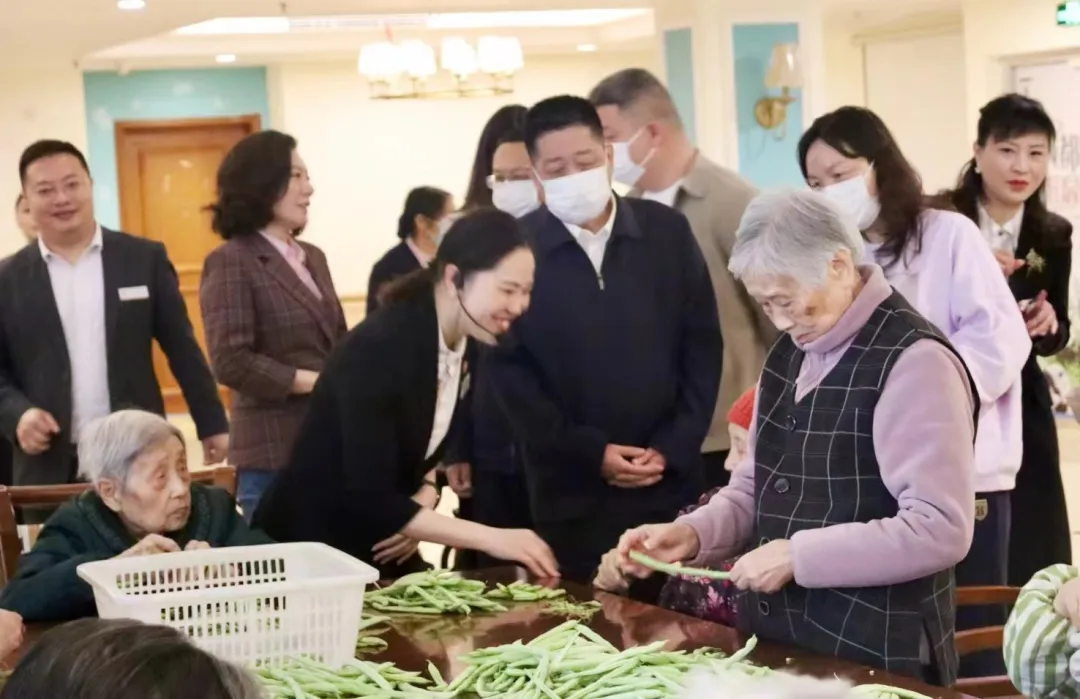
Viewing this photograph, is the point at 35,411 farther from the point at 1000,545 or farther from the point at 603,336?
the point at 1000,545

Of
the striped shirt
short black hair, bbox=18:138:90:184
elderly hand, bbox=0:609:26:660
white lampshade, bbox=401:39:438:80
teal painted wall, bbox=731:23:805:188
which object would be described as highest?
white lampshade, bbox=401:39:438:80

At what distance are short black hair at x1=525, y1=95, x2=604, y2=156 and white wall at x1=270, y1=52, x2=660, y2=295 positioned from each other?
9.31 m

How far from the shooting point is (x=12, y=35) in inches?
373

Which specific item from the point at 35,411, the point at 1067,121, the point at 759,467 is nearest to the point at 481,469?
the point at 35,411

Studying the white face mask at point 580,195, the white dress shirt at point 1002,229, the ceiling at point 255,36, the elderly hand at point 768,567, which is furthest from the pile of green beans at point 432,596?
the ceiling at point 255,36

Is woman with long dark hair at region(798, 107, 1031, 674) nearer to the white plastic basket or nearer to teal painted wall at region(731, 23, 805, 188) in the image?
the white plastic basket

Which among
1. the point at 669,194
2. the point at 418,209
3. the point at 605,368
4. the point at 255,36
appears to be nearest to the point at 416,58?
the point at 255,36

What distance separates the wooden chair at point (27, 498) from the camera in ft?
10.7

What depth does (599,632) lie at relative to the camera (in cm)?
252

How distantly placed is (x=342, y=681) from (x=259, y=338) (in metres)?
2.20

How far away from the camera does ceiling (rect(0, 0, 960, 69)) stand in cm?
872

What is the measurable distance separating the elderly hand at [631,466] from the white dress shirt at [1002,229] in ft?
4.28

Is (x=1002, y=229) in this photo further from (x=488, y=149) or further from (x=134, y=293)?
(x=134, y=293)

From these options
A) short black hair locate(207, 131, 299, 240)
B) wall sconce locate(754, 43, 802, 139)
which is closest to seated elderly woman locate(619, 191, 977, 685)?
short black hair locate(207, 131, 299, 240)
